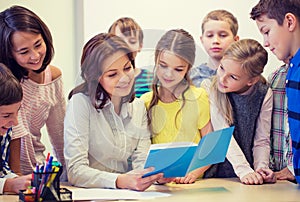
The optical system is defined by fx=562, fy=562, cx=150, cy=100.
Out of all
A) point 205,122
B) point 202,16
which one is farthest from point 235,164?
point 202,16

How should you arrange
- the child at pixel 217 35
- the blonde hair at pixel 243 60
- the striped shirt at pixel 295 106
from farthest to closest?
the child at pixel 217 35
the blonde hair at pixel 243 60
the striped shirt at pixel 295 106

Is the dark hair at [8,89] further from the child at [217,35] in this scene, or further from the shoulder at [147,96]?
the child at [217,35]

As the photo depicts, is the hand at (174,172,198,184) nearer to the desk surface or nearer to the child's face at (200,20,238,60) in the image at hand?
the desk surface

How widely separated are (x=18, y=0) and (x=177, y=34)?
105 centimetres

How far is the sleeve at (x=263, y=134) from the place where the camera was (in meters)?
1.59

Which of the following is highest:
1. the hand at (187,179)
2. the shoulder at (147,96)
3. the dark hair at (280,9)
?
the dark hair at (280,9)

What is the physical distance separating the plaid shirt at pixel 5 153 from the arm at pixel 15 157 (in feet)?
0.06

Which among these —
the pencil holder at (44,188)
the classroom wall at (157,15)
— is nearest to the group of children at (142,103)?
the pencil holder at (44,188)

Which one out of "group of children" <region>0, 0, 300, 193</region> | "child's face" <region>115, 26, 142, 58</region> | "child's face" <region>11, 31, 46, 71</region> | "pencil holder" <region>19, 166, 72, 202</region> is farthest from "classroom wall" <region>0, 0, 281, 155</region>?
"pencil holder" <region>19, 166, 72, 202</region>

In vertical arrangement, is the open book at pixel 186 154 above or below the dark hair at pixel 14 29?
below

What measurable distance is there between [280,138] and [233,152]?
0.49 ft

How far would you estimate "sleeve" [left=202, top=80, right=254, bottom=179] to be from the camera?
146 centimetres

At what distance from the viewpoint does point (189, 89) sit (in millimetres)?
1375

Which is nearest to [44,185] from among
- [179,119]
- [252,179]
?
[179,119]
